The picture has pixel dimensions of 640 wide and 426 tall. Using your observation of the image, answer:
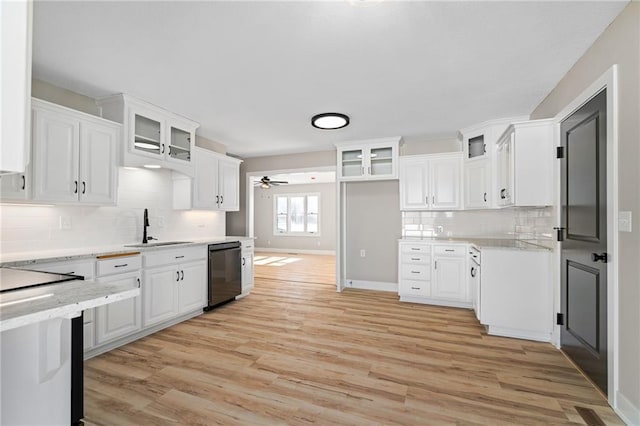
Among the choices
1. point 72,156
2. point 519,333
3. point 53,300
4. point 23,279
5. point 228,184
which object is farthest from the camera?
point 228,184

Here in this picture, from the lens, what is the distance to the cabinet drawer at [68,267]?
2.29 meters

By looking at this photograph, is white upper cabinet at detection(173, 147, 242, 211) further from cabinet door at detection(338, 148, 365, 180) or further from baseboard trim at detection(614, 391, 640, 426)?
baseboard trim at detection(614, 391, 640, 426)

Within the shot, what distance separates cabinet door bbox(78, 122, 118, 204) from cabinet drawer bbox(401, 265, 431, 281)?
3.77 meters

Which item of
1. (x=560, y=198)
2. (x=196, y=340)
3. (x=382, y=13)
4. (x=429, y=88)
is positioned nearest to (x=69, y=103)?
(x=196, y=340)

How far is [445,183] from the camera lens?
14.9ft

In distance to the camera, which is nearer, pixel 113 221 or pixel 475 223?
pixel 113 221

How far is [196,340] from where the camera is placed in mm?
3080

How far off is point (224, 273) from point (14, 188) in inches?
92.2

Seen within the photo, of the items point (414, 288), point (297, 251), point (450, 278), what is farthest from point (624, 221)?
point (297, 251)

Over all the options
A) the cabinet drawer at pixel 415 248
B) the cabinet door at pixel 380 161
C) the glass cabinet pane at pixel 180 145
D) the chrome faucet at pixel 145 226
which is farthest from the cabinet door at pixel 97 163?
the cabinet drawer at pixel 415 248

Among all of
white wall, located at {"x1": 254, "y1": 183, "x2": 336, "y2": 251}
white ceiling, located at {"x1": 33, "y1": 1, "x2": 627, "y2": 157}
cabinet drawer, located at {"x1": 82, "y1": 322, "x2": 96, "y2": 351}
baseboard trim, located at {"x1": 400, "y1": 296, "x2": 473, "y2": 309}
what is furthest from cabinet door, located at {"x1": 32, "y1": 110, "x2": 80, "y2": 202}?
white wall, located at {"x1": 254, "y1": 183, "x2": 336, "y2": 251}

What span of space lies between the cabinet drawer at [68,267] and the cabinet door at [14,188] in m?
0.59

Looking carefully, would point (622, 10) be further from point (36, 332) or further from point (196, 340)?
point (196, 340)

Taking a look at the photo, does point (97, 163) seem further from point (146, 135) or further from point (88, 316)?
point (88, 316)
